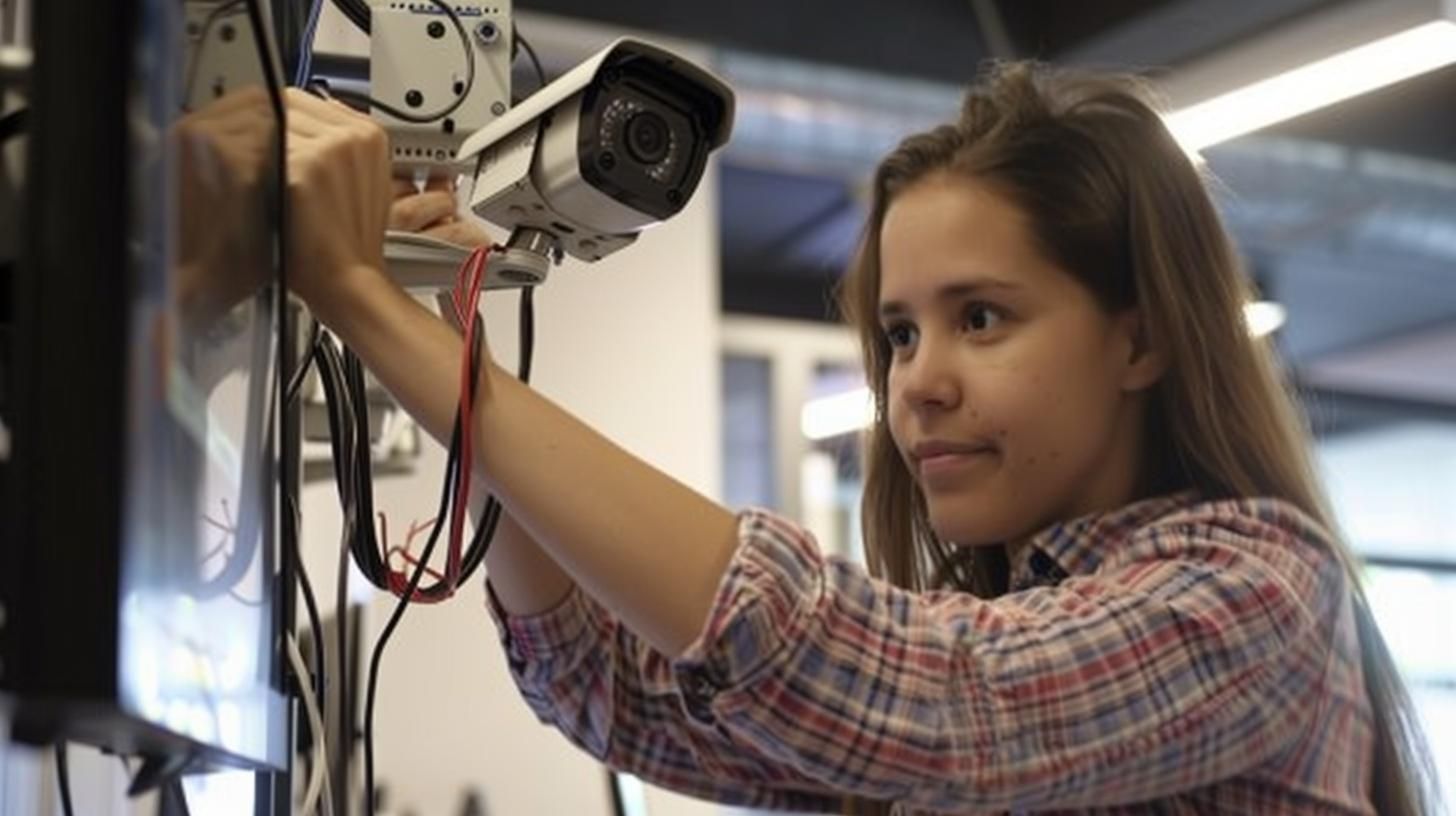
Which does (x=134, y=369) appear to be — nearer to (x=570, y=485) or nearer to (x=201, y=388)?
(x=201, y=388)

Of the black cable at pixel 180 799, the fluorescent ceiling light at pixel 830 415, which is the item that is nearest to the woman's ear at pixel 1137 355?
the black cable at pixel 180 799

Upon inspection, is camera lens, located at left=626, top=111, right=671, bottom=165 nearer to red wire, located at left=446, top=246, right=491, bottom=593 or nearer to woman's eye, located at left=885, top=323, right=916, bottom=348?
red wire, located at left=446, top=246, right=491, bottom=593

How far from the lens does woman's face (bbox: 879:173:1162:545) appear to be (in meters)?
1.03

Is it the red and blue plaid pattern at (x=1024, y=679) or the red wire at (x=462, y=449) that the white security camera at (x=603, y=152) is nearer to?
the red wire at (x=462, y=449)

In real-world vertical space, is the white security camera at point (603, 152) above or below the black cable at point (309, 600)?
above

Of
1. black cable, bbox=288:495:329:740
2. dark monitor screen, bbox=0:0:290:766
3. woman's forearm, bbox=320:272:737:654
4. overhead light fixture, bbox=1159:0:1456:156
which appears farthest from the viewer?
overhead light fixture, bbox=1159:0:1456:156

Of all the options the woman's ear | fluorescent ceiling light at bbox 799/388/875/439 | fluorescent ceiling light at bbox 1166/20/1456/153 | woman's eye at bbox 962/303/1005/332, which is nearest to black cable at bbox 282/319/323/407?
woman's eye at bbox 962/303/1005/332

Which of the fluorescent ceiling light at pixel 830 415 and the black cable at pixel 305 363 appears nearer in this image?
the black cable at pixel 305 363

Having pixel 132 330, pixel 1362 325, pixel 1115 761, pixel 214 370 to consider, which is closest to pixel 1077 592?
pixel 1115 761

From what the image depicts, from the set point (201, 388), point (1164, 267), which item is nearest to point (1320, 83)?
point (1164, 267)

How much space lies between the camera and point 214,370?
2.15 ft

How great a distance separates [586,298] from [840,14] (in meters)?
0.80

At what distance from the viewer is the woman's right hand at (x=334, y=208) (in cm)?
76

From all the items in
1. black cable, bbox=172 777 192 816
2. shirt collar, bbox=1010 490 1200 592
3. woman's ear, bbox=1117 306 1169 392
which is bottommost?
black cable, bbox=172 777 192 816
